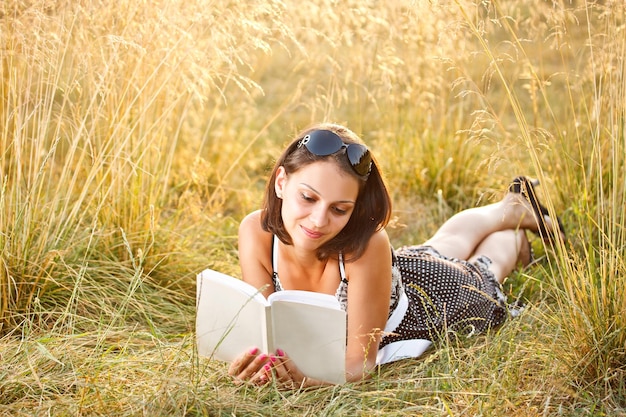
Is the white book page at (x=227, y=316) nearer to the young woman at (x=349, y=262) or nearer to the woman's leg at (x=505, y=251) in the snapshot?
the young woman at (x=349, y=262)

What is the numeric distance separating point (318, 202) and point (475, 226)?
130 cm

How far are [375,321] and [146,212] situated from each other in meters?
1.12

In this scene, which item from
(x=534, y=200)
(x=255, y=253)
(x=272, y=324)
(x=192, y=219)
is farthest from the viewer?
(x=192, y=219)

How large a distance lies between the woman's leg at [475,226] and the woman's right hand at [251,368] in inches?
49.2

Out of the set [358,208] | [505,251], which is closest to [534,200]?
[505,251]

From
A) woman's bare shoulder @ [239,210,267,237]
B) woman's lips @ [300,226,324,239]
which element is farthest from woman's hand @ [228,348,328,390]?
woman's bare shoulder @ [239,210,267,237]

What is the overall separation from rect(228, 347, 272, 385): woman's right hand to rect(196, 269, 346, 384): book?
0.07 ft

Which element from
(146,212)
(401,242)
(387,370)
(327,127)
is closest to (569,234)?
(401,242)

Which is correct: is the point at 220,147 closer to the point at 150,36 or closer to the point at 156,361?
the point at 150,36

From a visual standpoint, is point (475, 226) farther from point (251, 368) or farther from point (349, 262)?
point (251, 368)

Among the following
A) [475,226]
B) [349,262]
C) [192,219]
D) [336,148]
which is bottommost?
[192,219]

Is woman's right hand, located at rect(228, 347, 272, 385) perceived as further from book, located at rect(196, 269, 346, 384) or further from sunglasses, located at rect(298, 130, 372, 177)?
sunglasses, located at rect(298, 130, 372, 177)

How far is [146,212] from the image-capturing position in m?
3.28

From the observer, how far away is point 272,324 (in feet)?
7.54
